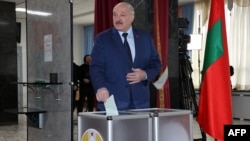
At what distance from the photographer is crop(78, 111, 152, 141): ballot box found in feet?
4.88

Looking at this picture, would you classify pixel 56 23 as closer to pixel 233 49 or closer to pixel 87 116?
pixel 87 116

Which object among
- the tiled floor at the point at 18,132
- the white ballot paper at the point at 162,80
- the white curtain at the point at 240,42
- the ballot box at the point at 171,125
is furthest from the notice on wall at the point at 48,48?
the white curtain at the point at 240,42

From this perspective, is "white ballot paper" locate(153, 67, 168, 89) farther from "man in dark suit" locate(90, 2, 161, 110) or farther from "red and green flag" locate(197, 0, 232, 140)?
"man in dark suit" locate(90, 2, 161, 110)

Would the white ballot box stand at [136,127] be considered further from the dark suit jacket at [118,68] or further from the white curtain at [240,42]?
the white curtain at [240,42]

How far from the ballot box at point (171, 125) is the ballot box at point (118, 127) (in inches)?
1.2

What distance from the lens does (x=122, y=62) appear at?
7.48 feet

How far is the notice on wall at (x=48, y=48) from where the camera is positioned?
147 inches

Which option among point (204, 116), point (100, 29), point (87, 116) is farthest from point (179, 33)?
point (87, 116)

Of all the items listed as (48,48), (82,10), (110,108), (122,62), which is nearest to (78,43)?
(82,10)

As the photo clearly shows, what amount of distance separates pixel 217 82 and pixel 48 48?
1.87m

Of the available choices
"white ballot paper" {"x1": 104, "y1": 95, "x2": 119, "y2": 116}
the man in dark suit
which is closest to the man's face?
the man in dark suit

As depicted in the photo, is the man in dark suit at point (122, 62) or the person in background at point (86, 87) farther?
the person in background at point (86, 87)

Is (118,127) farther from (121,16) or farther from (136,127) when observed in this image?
(121,16)

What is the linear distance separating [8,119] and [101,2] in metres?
4.68
